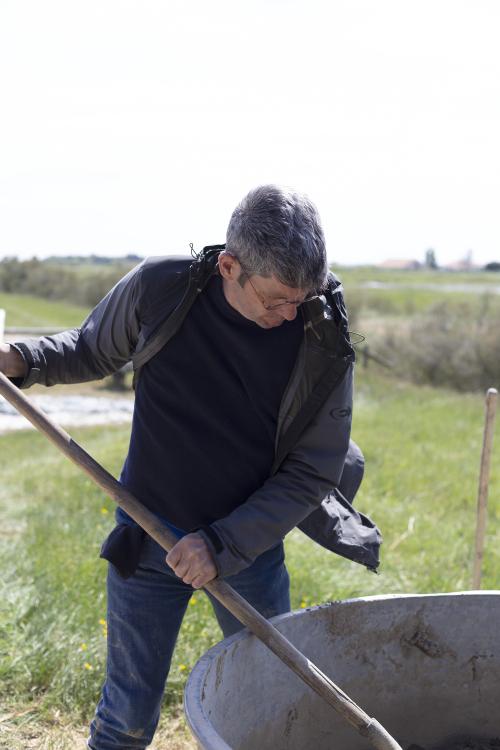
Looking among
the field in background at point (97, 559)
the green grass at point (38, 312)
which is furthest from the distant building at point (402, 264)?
the field in background at point (97, 559)

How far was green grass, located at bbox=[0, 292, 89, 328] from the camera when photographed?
2324cm

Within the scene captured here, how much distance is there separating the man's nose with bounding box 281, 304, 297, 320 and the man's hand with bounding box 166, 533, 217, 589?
0.58 m

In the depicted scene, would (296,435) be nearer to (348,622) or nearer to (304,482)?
(304,482)

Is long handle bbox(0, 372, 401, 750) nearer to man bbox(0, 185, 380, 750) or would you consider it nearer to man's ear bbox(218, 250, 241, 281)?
man bbox(0, 185, 380, 750)

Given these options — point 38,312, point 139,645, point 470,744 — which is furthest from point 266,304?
point 38,312

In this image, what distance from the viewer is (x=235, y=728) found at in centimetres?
219

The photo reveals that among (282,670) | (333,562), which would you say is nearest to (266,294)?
(282,670)

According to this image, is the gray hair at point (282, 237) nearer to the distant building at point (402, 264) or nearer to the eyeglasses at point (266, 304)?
the eyeglasses at point (266, 304)

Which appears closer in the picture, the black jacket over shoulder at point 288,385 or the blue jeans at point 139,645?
the black jacket over shoulder at point 288,385

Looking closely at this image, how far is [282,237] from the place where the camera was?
6.34 feet

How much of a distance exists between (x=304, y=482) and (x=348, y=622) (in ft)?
1.75

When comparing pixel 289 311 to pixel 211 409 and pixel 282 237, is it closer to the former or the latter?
pixel 282 237

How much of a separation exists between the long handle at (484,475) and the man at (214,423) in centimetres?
110

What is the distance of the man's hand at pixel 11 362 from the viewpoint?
7.57 feet
